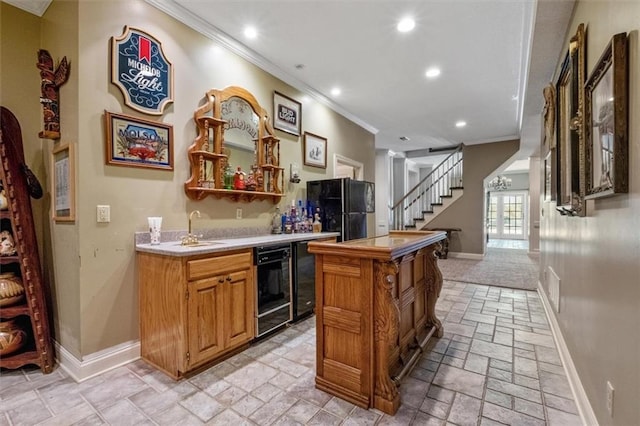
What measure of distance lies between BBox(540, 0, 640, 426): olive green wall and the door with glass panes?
421 inches

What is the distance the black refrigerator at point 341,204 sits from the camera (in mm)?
3898

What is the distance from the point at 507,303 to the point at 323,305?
3.13m

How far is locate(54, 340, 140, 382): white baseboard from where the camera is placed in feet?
6.84

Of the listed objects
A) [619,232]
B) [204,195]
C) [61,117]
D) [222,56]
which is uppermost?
[222,56]

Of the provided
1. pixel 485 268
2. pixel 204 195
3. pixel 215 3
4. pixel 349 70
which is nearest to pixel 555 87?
pixel 349 70

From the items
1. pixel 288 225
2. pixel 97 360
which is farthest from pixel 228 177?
pixel 97 360

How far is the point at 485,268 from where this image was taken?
19.6 feet

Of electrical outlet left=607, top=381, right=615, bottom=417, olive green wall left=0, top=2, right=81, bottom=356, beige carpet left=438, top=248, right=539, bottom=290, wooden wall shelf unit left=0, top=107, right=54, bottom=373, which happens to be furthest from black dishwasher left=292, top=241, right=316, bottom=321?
beige carpet left=438, top=248, right=539, bottom=290

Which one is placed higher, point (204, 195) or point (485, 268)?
point (204, 195)

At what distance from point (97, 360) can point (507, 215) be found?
13622 millimetres

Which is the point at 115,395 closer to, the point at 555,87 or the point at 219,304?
the point at 219,304

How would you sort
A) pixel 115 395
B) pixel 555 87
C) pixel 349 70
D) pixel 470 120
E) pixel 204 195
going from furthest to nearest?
pixel 470 120 → pixel 349 70 → pixel 204 195 → pixel 555 87 → pixel 115 395

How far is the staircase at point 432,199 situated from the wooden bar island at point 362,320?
20.3 feet

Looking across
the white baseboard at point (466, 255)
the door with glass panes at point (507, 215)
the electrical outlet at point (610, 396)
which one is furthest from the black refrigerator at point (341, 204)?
the door with glass panes at point (507, 215)
